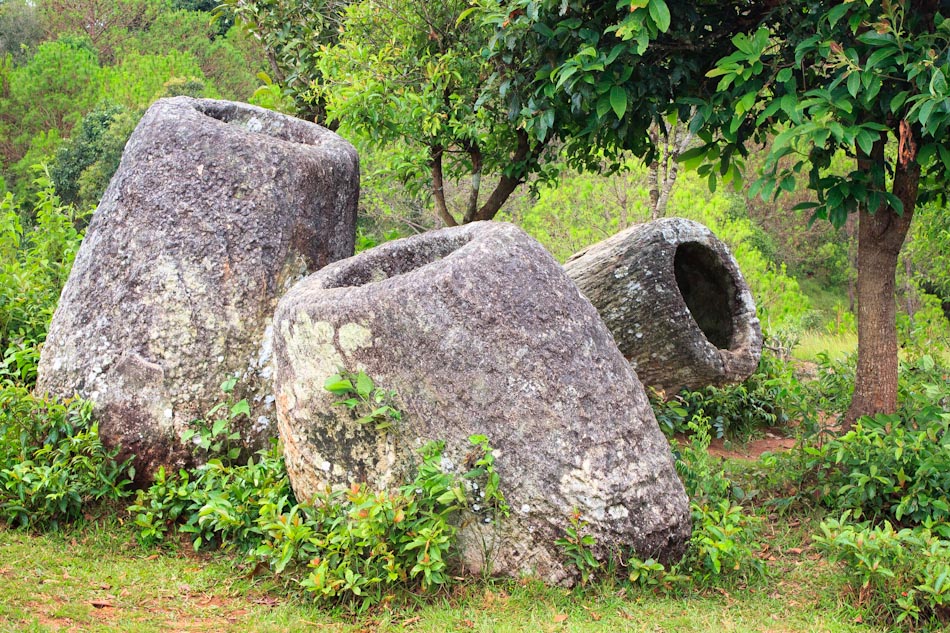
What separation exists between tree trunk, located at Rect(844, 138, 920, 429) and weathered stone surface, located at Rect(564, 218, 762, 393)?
4.83 ft

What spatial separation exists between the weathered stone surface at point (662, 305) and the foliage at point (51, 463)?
400cm

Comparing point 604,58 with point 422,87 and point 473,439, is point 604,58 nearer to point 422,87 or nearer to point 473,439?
point 473,439

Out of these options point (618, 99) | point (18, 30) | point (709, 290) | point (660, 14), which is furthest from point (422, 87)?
point (18, 30)

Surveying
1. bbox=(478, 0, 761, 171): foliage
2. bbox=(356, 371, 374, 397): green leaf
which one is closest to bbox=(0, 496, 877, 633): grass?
bbox=(356, 371, 374, 397): green leaf

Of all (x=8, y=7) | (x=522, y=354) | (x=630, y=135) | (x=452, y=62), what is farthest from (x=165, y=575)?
(x=8, y=7)

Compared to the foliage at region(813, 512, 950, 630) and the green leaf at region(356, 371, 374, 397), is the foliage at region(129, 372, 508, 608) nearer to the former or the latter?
the green leaf at region(356, 371, 374, 397)

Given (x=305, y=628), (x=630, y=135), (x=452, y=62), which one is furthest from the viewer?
(x=452, y=62)

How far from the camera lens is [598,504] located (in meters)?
4.24

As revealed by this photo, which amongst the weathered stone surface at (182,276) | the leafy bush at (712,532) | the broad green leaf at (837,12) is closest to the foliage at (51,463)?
the weathered stone surface at (182,276)

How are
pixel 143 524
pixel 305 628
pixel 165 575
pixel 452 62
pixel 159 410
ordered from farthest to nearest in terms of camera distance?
pixel 452 62 < pixel 159 410 < pixel 143 524 < pixel 165 575 < pixel 305 628

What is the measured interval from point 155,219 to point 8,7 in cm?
3451

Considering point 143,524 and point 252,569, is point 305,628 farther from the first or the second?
point 143,524

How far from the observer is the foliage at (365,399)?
14.0 feet

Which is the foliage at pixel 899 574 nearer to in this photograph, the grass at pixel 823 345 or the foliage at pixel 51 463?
the foliage at pixel 51 463
